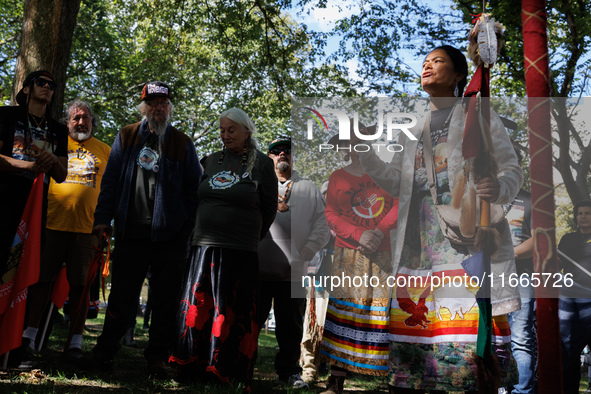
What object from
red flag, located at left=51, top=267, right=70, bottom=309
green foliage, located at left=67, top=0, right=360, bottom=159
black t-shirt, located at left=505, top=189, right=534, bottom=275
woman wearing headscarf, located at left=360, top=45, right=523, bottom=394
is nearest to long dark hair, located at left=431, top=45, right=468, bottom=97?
woman wearing headscarf, located at left=360, top=45, right=523, bottom=394

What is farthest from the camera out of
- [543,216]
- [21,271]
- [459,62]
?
[21,271]

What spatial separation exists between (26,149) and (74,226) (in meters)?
0.91

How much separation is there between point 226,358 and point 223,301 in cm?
41

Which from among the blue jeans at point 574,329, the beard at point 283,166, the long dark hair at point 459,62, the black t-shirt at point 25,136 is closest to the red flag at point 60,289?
the black t-shirt at point 25,136

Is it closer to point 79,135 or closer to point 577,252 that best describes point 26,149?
point 79,135

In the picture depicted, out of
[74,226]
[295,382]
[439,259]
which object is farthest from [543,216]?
[74,226]

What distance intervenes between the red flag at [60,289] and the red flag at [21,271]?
80cm

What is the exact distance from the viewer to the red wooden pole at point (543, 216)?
2.49m

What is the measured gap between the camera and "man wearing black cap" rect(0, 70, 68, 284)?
3.92m

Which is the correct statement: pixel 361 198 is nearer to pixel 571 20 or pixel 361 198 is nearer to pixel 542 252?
pixel 542 252

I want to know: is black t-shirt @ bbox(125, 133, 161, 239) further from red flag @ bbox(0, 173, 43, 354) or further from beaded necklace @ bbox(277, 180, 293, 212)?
beaded necklace @ bbox(277, 180, 293, 212)

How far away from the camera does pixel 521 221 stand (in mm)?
3469

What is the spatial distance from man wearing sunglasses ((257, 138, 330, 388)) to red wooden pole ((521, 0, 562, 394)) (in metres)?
2.37

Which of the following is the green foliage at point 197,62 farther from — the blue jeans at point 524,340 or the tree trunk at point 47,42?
the blue jeans at point 524,340
